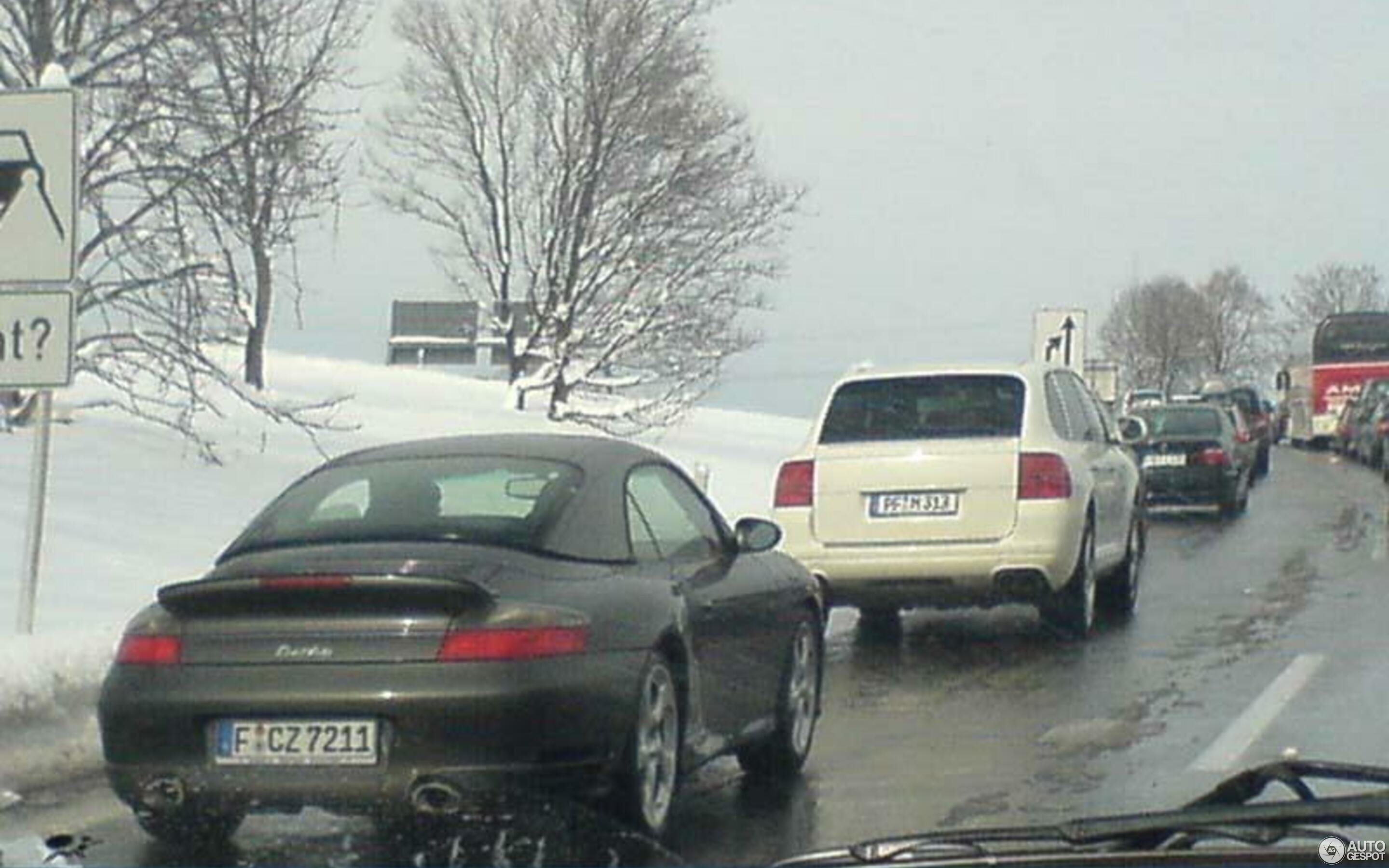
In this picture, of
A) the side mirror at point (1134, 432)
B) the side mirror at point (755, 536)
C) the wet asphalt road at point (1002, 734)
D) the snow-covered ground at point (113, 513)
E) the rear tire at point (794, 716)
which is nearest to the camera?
the wet asphalt road at point (1002, 734)

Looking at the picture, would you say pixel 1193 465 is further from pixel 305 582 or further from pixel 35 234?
pixel 305 582

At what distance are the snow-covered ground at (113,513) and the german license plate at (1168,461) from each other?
200 inches

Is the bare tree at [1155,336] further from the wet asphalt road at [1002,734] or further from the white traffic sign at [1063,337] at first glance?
the wet asphalt road at [1002,734]

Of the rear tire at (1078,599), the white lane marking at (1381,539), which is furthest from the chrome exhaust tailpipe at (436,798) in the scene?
the white lane marking at (1381,539)

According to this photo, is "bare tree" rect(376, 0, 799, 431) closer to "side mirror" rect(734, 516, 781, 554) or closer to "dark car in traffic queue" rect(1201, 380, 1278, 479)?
"dark car in traffic queue" rect(1201, 380, 1278, 479)

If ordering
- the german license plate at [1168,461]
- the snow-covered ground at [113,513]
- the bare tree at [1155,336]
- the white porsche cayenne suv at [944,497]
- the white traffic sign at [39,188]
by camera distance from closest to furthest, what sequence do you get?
the snow-covered ground at [113,513]
the white traffic sign at [39,188]
the white porsche cayenne suv at [944,497]
the german license plate at [1168,461]
the bare tree at [1155,336]

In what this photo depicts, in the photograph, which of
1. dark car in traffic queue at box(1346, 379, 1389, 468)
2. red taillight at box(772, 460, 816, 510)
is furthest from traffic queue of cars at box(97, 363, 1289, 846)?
dark car in traffic queue at box(1346, 379, 1389, 468)

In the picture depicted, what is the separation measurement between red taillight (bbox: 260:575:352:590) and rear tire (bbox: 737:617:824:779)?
8.45ft

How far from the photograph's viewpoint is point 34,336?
11.1m

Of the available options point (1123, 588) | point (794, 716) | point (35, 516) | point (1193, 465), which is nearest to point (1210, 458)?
point (1193, 465)

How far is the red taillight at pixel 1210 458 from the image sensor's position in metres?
29.4

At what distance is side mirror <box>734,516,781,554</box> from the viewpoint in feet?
29.8

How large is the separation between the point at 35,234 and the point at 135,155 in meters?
8.83

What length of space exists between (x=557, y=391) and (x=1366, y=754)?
2858 cm
